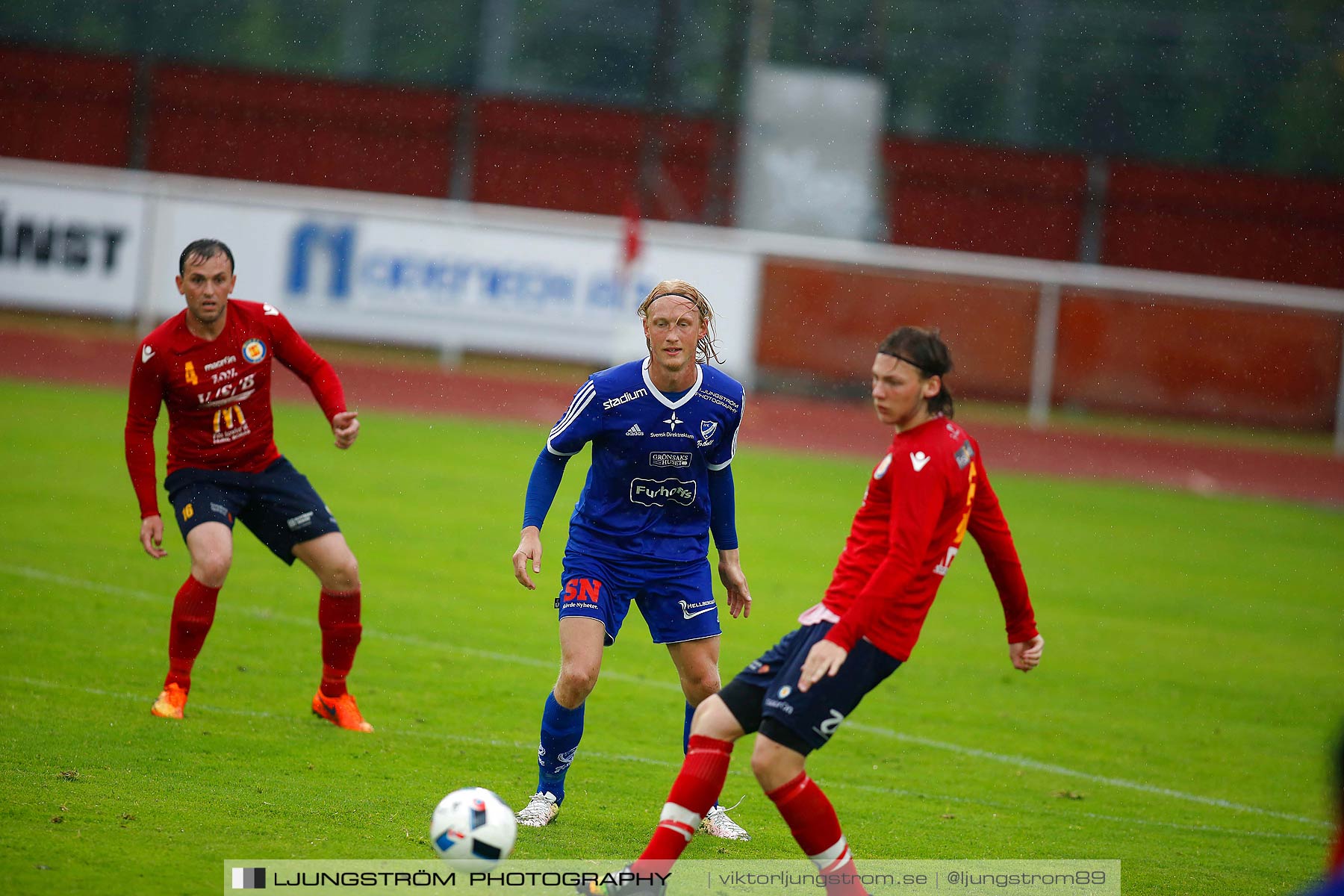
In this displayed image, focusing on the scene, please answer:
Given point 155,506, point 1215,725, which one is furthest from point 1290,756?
point 155,506

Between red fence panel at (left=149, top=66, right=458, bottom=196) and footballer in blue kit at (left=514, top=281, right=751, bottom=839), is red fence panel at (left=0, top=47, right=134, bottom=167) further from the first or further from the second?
footballer in blue kit at (left=514, top=281, right=751, bottom=839)

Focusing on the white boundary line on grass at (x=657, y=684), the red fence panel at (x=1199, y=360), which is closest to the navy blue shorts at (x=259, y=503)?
the white boundary line on grass at (x=657, y=684)

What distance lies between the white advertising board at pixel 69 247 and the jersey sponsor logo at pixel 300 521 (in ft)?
54.7

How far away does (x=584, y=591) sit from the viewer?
5.49m

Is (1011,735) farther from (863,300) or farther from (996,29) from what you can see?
(996,29)

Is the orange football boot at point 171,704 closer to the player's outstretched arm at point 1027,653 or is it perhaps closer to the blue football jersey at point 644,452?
the blue football jersey at point 644,452

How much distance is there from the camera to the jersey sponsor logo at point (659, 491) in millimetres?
5613

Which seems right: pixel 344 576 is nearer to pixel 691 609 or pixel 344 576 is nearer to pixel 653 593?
pixel 653 593

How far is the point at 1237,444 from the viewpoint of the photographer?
75.0 feet

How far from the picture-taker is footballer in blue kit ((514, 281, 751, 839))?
5.45m

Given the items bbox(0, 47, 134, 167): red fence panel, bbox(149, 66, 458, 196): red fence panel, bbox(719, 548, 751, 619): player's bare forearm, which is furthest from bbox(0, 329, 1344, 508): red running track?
bbox(719, 548, 751, 619): player's bare forearm

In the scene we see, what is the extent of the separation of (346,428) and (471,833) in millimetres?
2538

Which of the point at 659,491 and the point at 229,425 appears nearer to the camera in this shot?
the point at 659,491

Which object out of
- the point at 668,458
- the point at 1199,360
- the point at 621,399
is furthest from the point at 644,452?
the point at 1199,360
